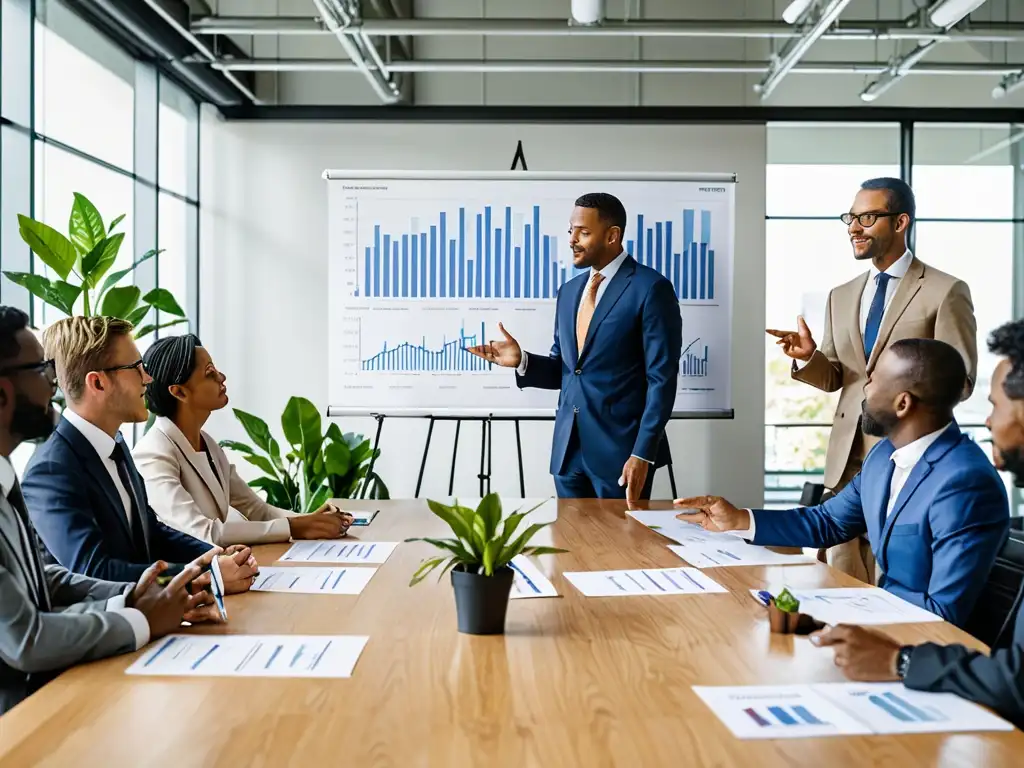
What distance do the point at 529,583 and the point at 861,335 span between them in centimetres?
213

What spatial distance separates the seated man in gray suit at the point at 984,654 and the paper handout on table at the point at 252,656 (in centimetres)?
78

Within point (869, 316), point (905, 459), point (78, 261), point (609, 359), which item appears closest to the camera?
point (905, 459)

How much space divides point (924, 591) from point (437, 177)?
12.8ft

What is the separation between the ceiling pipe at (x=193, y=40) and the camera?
484 cm

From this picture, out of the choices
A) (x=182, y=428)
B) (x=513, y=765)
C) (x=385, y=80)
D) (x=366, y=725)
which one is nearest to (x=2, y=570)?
(x=366, y=725)

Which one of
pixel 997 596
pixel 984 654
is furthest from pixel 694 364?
pixel 984 654

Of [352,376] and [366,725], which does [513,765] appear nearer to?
[366,725]

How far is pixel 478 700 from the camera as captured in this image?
1356mm

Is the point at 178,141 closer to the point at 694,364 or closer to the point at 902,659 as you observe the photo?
the point at 694,364

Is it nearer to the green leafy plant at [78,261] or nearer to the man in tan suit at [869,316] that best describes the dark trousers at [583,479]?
the man in tan suit at [869,316]

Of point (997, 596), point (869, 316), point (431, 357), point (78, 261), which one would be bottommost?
point (997, 596)

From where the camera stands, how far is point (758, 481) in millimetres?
6824

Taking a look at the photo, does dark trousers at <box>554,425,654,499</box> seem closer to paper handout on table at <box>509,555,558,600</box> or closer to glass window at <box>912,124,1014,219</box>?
paper handout on table at <box>509,555,558,600</box>

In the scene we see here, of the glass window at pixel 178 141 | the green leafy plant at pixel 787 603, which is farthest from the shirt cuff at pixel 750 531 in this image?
the glass window at pixel 178 141
